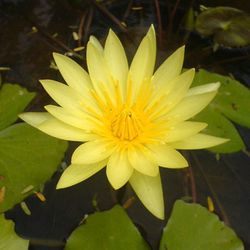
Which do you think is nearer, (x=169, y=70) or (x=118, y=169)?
(x=118, y=169)

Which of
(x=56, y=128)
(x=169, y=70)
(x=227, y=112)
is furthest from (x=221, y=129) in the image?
(x=56, y=128)

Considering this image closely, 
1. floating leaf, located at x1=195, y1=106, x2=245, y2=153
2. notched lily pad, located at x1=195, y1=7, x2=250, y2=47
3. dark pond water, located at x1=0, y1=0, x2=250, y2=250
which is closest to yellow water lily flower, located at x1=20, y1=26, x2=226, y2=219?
floating leaf, located at x1=195, y1=106, x2=245, y2=153

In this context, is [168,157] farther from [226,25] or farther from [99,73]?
[226,25]

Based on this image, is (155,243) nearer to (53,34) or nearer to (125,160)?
(125,160)

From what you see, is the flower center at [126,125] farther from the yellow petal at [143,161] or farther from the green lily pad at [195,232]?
the green lily pad at [195,232]

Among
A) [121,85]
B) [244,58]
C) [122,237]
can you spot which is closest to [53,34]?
[121,85]

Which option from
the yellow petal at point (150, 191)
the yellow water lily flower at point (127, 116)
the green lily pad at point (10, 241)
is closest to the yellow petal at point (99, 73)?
the yellow water lily flower at point (127, 116)

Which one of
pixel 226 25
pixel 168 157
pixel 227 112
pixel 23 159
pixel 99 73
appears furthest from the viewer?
pixel 226 25

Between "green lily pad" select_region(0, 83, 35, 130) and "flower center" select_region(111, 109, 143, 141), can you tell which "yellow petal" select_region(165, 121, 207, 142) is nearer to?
"flower center" select_region(111, 109, 143, 141)
